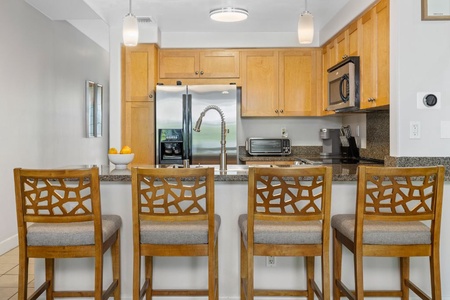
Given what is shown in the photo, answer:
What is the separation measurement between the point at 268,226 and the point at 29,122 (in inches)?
128

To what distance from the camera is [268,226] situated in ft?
6.39

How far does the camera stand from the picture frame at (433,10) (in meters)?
2.53

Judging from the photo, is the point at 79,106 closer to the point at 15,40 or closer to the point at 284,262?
the point at 15,40

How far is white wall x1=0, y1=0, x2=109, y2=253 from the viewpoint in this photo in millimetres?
3730

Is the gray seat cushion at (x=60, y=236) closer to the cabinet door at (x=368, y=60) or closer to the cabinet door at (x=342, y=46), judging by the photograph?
the cabinet door at (x=368, y=60)

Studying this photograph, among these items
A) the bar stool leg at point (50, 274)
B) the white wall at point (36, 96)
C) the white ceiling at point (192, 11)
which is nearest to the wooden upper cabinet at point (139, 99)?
the white ceiling at point (192, 11)

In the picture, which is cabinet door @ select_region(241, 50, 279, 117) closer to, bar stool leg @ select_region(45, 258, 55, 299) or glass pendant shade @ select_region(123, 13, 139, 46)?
glass pendant shade @ select_region(123, 13, 139, 46)

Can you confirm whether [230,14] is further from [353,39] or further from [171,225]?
[171,225]

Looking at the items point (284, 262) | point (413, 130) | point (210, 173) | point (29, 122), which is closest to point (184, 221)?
point (210, 173)

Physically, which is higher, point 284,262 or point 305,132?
point 305,132

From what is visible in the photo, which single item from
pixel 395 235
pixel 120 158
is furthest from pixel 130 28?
pixel 395 235

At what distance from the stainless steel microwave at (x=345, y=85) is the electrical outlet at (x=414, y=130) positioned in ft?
3.01

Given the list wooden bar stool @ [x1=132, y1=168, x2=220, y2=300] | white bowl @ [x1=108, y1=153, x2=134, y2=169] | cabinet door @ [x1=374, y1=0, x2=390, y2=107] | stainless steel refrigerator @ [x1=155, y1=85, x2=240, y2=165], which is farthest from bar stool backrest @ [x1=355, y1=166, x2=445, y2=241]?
stainless steel refrigerator @ [x1=155, y1=85, x2=240, y2=165]

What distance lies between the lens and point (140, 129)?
14.9ft
